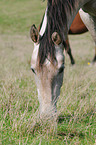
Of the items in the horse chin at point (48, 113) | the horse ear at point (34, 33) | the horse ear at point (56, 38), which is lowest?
the horse chin at point (48, 113)

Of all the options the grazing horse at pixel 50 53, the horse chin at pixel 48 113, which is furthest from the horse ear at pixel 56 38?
the horse chin at pixel 48 113

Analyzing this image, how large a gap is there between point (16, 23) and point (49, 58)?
1110 inches

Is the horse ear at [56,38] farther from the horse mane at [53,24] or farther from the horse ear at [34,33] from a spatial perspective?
the horse ear at [34,33]

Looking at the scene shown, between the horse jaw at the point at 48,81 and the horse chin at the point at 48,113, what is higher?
the horse jaw at the point at 48,81

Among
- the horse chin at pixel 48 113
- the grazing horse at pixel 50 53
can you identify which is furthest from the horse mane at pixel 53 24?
the horse chin at pixel 48 113

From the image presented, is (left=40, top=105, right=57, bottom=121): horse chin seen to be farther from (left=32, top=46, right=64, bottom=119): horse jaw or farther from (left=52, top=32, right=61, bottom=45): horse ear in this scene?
(left=52, top=32, right=61, bottom=45): horse ear

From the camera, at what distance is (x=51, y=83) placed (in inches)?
77.8

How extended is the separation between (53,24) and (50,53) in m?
0.33

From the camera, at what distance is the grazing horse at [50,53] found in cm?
193

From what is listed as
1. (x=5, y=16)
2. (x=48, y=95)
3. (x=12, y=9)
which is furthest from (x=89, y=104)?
(x=12, y=9)

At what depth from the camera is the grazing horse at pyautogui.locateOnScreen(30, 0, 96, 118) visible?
6.34 feet

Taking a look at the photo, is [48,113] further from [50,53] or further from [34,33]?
[34,33]

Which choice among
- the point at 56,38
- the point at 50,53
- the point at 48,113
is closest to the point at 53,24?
the point at 56,38

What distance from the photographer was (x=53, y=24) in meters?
2.00
